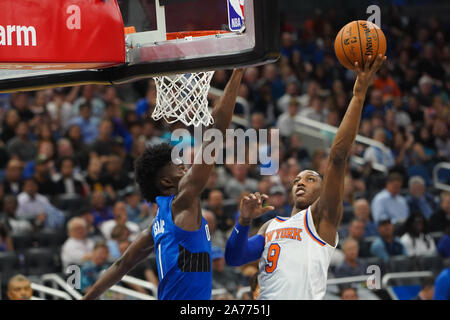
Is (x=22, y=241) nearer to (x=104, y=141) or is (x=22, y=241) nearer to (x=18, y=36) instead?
(x=104, y=141)

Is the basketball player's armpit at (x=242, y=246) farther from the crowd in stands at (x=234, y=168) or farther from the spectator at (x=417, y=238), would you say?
the spectator at (x=417, y=238)

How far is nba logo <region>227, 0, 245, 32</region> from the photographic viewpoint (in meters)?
3.88

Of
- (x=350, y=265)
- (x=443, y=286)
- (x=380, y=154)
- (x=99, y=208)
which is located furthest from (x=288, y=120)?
(x=443, y=286)

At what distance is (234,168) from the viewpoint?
9.73m

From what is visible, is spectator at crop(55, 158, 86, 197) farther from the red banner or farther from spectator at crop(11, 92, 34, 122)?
the red banner

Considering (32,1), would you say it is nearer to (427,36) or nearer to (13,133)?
(13,133)

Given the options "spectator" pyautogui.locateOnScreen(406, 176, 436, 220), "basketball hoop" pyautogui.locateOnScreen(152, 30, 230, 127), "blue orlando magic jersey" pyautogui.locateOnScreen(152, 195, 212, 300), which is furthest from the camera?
"spectator" pyautogui.locateOnScreen(406, 176, 436, 220)

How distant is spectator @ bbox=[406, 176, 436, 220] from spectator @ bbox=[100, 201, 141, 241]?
3898mm

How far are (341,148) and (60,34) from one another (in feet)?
5.37

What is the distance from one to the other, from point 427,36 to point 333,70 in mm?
2709

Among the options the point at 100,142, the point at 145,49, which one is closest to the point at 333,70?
the point at 100,142

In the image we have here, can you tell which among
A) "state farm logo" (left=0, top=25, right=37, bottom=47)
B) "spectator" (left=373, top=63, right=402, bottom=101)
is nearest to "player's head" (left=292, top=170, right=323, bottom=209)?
"state farm logo" (left=0, top=25, right=37, bottom=47)

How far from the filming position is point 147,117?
1026 centimetres

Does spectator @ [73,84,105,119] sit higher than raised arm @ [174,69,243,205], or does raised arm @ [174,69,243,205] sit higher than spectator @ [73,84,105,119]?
spectator @ [73,84,105,119]
